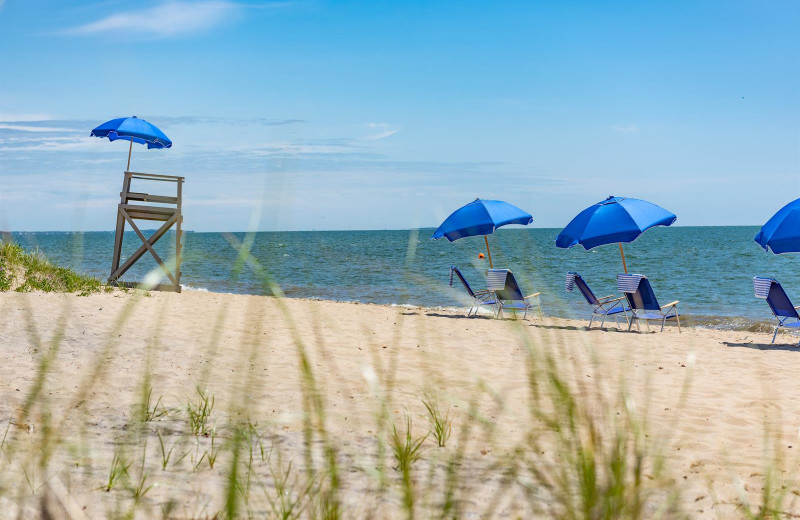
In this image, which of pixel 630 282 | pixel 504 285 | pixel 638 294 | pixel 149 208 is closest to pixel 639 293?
pixel 638 294

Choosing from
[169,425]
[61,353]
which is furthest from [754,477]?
[61,353]

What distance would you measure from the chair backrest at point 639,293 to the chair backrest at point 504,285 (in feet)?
5.04

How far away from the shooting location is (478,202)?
10.7 meters

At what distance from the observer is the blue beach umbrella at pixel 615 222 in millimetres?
9086

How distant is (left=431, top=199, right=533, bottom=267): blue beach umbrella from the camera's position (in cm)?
1023

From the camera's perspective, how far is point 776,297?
8.70 metres

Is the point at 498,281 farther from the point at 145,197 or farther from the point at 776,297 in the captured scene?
the point at 145,197

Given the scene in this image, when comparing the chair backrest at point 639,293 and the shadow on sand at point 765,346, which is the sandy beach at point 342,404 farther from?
the chair backrest at point 639,293

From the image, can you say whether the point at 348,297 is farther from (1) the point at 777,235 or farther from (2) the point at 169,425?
(2) the point at 169,425

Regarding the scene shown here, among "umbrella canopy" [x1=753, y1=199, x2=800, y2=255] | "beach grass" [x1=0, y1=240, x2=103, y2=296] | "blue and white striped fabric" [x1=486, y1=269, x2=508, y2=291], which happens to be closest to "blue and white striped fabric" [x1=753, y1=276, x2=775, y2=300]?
"umbrella canopy" [x1=753, y1=199, x2=800, y2=255]

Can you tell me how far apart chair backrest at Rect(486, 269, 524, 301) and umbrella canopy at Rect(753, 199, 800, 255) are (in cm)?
350

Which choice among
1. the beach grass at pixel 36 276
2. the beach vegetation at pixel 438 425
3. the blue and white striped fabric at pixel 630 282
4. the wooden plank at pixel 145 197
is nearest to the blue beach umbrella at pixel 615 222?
the blue and white striped fabric at pixel 630 282

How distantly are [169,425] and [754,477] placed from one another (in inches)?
122

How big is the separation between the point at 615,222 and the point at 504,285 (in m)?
2.02
